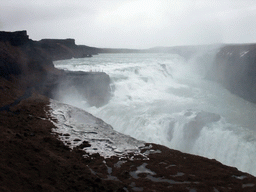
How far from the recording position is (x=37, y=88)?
651 inches

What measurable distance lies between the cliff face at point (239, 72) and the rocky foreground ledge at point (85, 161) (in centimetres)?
1791

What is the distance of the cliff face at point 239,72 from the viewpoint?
22.5m

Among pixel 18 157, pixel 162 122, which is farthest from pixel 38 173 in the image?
pixel 162 122

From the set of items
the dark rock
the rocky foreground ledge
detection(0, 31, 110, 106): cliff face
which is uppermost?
the dark rock

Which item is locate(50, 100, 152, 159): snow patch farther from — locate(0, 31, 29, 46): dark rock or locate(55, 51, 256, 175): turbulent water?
locate(0, 31, 29, 46): dark rock

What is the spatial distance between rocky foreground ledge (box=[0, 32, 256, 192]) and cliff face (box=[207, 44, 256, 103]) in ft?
58.8

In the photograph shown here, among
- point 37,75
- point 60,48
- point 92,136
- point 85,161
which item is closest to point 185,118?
point 92,136

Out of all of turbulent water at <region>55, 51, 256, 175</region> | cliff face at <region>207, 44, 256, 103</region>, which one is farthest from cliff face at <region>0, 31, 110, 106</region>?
cliff face at <region>207, 44, 256, 103</region>

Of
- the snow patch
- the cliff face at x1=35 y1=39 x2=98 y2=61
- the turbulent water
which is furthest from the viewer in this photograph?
the cliff face at x1=35 y1=39 x2=98 y2=61

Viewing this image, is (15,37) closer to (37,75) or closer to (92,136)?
(37,75)

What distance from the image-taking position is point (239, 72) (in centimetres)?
2555

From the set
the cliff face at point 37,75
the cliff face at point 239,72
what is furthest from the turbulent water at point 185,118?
the cliff face at point 239,72

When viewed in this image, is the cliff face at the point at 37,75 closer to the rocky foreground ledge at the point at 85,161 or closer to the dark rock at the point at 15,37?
the dark rock at the point at 15,37

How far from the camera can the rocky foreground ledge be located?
5.57 m
